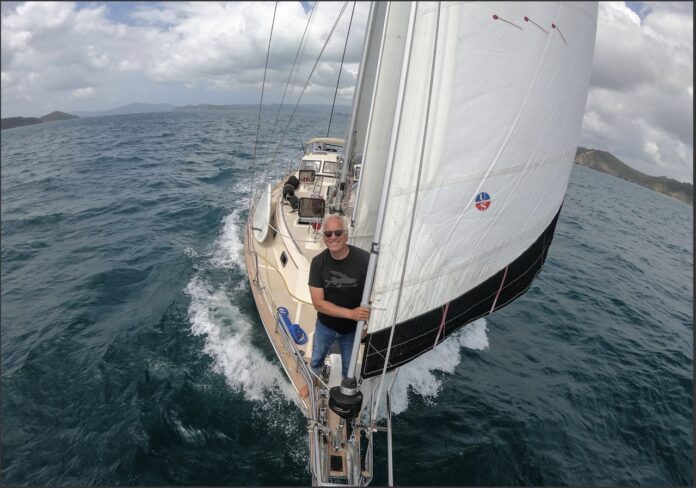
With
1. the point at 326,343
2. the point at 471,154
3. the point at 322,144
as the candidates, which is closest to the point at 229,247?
the point at 322,144

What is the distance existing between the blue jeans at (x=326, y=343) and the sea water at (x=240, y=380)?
1.98 meters

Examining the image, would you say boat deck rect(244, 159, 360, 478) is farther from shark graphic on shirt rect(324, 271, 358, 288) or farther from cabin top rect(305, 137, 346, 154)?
cabin top rect(305, 137, 346, 154)

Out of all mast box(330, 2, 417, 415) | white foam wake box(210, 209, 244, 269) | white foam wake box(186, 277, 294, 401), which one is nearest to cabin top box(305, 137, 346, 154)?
white foam wake box(210, 209, 244, 269)

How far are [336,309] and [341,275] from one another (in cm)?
38

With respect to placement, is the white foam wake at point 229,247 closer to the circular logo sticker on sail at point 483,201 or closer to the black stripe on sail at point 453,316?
the black stripe on sail at point 453,316

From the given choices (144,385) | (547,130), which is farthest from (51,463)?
(547,130)

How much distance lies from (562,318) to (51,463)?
13286 millimetres

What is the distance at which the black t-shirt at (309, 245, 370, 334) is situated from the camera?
3795 mm

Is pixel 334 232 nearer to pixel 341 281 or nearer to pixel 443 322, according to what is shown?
pixel 341 281

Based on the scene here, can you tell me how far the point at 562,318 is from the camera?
11414 millimetres

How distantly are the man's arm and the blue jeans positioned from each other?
2.31 feet

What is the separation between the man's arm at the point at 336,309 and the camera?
3674 millimetres

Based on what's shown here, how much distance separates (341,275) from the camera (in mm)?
3791

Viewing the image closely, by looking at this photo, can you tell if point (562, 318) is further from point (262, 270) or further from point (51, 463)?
point (51, 463)
